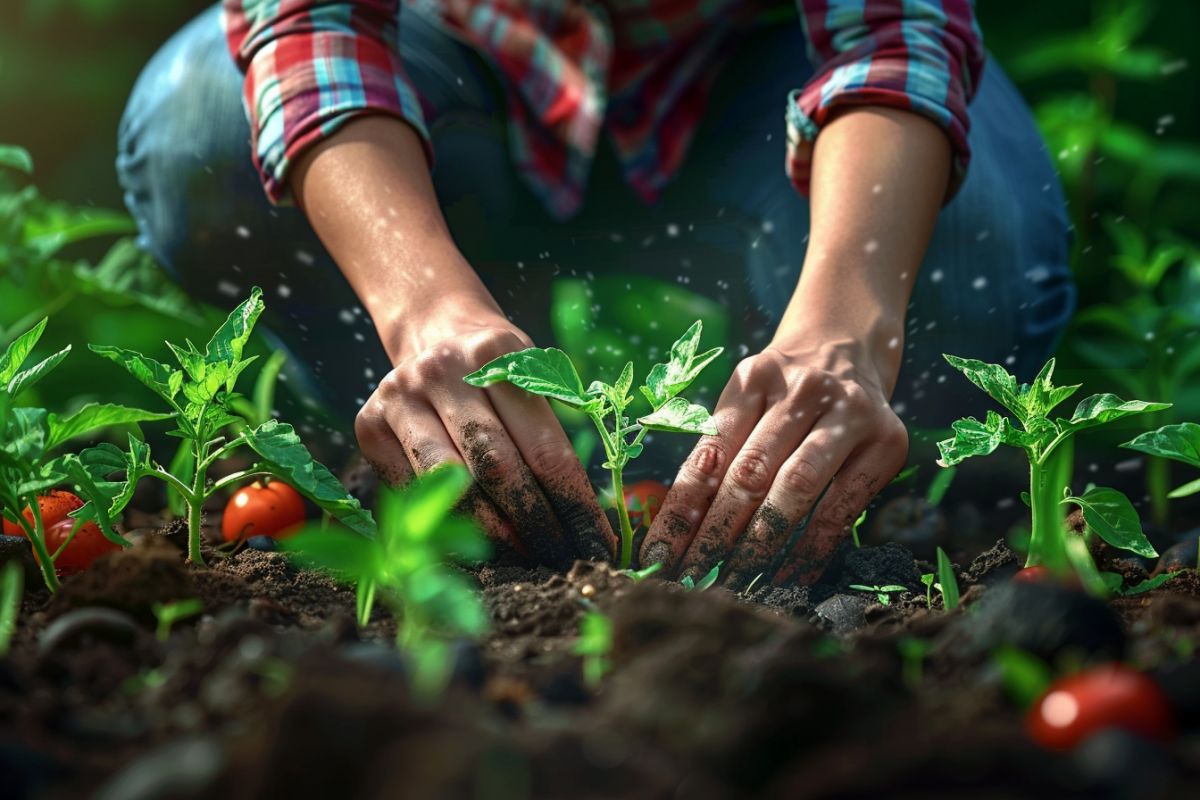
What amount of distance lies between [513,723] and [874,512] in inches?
52.3

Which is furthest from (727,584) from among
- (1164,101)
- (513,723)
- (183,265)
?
(1164,101)

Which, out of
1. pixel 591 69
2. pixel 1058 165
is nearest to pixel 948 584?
pixel 591 69

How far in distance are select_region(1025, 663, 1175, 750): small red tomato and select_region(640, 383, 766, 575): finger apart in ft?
2.44

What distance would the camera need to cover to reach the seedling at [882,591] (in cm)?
140

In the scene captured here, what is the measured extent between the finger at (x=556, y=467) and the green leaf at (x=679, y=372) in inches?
5.5

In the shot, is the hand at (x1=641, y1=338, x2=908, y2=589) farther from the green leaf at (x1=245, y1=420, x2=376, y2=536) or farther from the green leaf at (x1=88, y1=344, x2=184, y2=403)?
the green leaf at (x1=88, y1=344, x2=184, y2=403)

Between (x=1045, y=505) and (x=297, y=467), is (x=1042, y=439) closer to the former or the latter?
(x=1045, y=505)

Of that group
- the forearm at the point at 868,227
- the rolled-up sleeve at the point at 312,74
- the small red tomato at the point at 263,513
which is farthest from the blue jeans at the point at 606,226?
the small red tomato at the point at 263,513

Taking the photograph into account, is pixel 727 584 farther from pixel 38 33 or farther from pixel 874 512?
pixel 38 33

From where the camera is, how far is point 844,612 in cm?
131

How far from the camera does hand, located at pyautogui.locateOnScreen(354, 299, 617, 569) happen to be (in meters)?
1.43

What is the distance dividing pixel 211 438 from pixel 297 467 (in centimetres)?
15

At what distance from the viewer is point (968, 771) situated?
2.03 ft

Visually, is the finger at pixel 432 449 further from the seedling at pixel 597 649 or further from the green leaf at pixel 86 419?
the seedling at pixel 597 649
